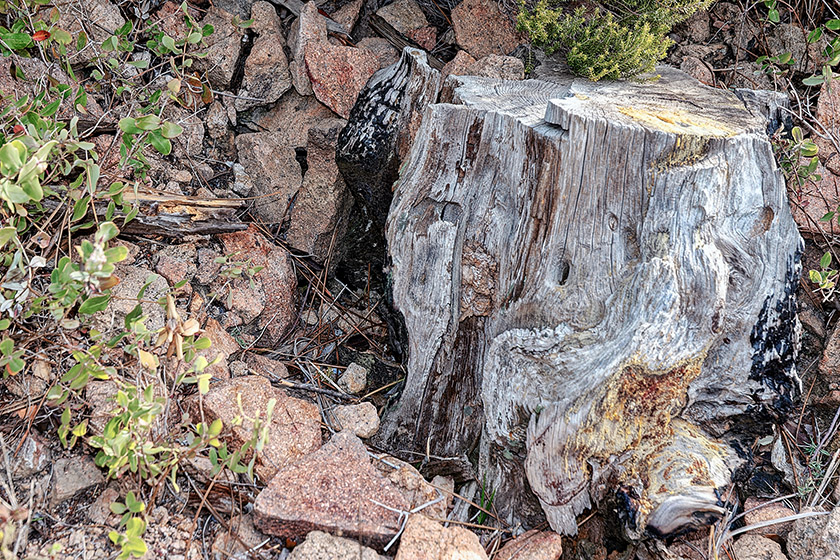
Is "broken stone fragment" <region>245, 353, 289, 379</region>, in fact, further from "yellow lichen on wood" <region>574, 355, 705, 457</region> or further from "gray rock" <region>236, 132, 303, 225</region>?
"yellow lichen on wood" <region>574, 355, 705, 457</region>

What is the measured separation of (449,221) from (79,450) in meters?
1.56

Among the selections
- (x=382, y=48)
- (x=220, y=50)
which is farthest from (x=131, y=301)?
(x=382, y=48)

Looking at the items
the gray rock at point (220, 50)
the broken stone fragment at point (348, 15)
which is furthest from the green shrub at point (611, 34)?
the gray rock at point (220, 50)

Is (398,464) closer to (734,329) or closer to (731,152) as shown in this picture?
(734,329)

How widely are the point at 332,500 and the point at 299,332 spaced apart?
1082 millimetres

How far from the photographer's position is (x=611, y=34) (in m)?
2.52

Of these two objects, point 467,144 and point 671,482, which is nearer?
point 671,482

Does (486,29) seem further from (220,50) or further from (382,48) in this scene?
(220,50)

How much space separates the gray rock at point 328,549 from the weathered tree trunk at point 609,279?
70 cm

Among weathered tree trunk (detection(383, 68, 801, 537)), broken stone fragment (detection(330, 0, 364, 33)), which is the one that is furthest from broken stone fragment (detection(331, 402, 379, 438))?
broken stone fragment (detection(330, 0, 364, 33))

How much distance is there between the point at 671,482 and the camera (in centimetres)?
213

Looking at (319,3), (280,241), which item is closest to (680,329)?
(280,241)

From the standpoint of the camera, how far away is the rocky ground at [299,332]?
6.78 ft

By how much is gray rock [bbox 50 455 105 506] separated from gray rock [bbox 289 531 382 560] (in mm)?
711
